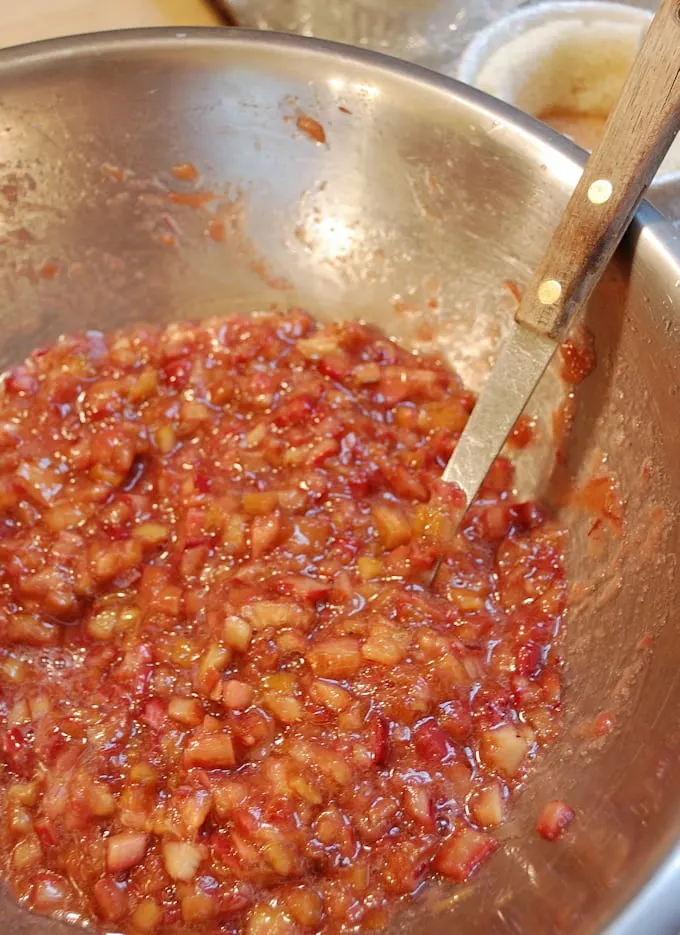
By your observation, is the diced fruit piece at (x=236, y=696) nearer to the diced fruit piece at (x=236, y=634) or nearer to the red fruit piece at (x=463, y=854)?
the diced fruit piece at (x=236, y=634)

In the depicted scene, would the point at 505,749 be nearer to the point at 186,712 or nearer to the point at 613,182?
the point at 186,712

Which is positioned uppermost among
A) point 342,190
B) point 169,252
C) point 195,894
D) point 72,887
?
point 342,190

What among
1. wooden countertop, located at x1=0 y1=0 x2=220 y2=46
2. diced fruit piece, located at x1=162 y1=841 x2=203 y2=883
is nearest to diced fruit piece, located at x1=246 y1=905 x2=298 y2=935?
diced fruit piece, located at x1=162 y1=841 x2=203 y2=883

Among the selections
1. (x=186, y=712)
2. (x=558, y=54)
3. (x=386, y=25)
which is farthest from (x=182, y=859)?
(x=386, y=25)

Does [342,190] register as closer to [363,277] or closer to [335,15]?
[363,277]

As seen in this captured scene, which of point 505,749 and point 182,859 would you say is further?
point 505,749

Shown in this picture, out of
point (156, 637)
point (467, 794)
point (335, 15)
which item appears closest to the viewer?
point (467, 794)

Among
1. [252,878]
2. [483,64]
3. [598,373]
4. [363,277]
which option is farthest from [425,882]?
[483,64]
